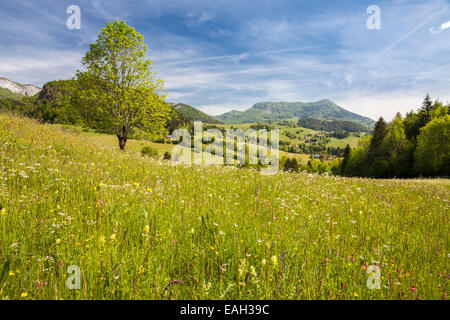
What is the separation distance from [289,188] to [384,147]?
81270 mm

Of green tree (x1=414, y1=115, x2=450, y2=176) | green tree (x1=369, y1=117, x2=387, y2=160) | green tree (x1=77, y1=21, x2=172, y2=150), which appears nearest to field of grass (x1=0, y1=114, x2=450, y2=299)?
green tree (x1=77, y1=21, x2=172, y2=150)

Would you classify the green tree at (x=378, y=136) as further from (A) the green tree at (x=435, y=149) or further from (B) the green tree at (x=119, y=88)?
(B) the green tree at (x=119, y=88)

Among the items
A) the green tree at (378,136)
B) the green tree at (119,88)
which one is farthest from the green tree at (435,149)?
the green tree at (119,88)

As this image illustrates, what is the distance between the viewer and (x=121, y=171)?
6836mm

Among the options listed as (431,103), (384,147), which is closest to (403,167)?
(384,147)

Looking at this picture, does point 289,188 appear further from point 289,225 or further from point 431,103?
point 431,103

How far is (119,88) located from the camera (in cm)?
2075

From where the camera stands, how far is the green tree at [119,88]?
19.7m

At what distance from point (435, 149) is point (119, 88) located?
231 ft

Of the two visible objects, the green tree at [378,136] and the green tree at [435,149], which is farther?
the green tree at [378,136]

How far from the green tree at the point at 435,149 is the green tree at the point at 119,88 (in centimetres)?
6531

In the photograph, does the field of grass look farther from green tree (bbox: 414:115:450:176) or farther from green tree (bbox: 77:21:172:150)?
green tree (bbox: 414:115:450:176)

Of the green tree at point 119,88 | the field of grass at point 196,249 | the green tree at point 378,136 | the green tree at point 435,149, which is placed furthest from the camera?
the green tree at point 378,136

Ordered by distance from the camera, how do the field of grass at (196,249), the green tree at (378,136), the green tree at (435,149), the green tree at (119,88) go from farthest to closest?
the green tree at (378,136) < the green tree at (435,149) < the green tree at (119,88) < the field of grass at (196,249)
